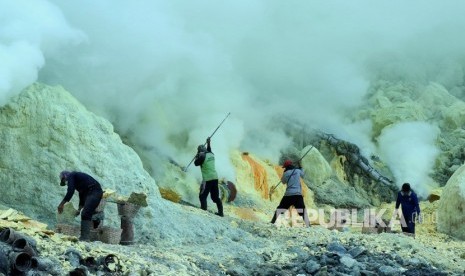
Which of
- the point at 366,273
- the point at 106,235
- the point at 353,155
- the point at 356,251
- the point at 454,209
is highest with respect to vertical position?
the point at 353,155

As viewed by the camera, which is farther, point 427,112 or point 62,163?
point 427,112

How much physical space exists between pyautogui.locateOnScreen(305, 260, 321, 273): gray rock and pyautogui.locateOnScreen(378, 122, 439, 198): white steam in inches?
559

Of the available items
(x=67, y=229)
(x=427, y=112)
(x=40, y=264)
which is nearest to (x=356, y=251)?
(x=67, y=229)

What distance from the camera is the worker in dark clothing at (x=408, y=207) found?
1285 cm

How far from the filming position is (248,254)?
30.3 feet

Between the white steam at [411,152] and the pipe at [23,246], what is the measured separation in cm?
1735

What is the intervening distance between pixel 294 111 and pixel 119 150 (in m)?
12.0

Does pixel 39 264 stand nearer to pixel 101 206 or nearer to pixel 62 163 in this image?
pixel 101 206

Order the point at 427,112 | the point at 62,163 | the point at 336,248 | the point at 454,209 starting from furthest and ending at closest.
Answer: the point at 427,112 < the point at 454,209 < the point at 62,163 < the point at 336,248

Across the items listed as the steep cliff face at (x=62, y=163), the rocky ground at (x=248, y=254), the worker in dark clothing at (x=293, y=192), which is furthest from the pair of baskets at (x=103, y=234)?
the worker in dark clothing at (x=293, y=192)

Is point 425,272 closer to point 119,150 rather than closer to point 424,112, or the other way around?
point 119,150

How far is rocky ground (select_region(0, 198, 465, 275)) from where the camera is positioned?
706 cm

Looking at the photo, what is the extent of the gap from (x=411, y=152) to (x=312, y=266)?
50.4 ft

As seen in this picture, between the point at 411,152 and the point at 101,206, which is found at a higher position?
the point at 411,152
